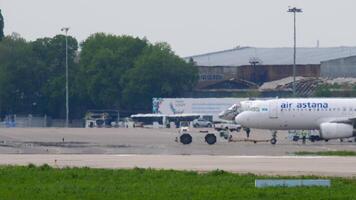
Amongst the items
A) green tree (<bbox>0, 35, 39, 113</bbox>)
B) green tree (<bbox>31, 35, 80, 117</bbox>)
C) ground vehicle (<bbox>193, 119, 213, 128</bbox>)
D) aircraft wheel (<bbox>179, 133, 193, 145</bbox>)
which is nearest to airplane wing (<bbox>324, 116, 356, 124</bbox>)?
aircraft wheel (<bbox>179, 133, 193, 145</bbox>)

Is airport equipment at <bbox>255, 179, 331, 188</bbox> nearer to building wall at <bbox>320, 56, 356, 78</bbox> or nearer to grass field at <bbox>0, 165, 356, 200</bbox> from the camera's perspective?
grass field at <bbox>0, 165, 356, 200</bbox>

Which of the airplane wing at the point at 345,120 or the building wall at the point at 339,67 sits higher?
the building wall at the point at 339,67

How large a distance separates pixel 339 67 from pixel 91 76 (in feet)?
93.4

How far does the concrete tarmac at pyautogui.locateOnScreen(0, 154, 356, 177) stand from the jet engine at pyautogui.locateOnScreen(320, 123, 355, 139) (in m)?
20.2

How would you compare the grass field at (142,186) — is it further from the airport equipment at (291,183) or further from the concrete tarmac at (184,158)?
the concrete tarmac at (184,158)

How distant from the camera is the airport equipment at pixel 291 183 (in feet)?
104

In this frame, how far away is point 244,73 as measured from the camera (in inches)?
5930

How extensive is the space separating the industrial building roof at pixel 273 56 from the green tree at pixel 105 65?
13809 millimetres

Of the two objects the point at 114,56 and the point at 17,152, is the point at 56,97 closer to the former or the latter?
the point at 114,56

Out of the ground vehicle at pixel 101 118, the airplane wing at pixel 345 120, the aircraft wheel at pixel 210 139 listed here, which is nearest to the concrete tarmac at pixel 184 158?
the aircraft wheel at pixel 210 139

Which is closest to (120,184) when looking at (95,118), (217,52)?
(95,118)

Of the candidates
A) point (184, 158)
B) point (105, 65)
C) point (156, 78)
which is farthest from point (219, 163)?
point (105, 65)

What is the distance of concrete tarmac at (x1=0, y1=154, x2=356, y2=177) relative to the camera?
3903 cm

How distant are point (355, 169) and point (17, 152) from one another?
19.1 meters
